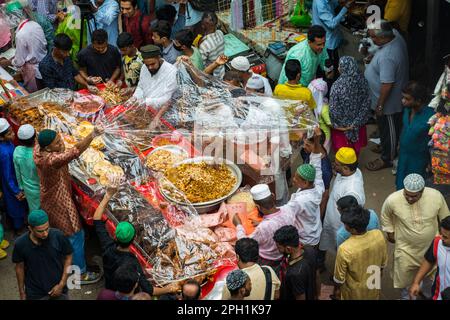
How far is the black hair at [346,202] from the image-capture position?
18.8 ft

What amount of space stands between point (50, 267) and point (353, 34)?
221 inches

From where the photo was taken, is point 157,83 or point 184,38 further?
point 184,38

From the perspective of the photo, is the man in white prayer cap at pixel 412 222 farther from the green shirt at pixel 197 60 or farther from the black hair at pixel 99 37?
the black hair at pixel 99 37

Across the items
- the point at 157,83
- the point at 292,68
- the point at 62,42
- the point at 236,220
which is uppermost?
the point at 62,42

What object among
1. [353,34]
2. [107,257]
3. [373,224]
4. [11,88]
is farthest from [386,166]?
[11,88]

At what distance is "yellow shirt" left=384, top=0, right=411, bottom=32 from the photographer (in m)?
8.73

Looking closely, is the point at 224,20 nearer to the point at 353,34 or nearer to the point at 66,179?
the point at 353,34

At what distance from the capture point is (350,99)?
7539 millimetres

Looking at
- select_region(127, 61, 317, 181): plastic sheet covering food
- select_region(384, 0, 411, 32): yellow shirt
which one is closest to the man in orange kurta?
select_region(127, 61, 317, 181): plastic sheet covering food

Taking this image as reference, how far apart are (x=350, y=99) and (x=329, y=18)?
6.34 ft

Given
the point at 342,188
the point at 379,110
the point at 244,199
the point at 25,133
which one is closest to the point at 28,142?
the point at 25,133

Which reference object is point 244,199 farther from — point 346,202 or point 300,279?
point 300,279

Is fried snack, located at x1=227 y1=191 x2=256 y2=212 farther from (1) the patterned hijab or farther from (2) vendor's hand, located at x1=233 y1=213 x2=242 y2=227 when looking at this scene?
(1) the patterned hijab

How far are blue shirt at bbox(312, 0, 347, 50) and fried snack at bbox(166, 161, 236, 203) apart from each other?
3116mm
